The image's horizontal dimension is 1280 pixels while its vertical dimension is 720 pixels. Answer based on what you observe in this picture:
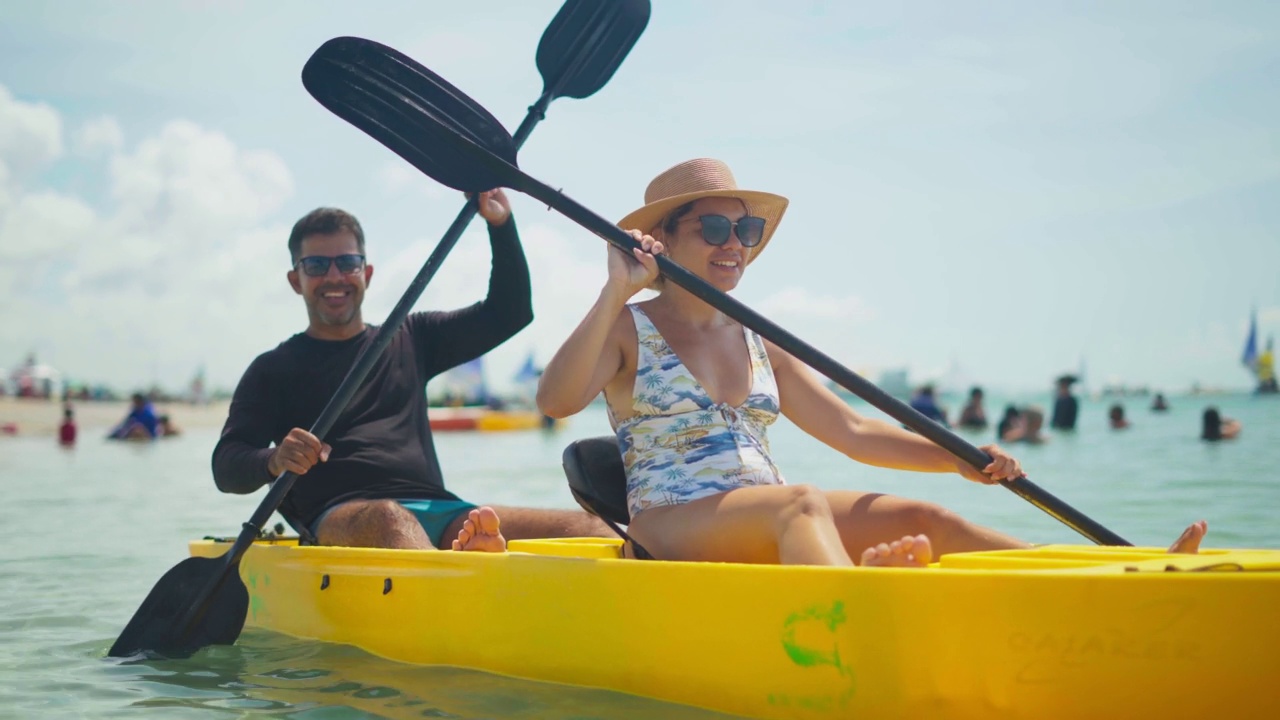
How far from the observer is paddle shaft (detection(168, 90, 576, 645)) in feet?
13.4

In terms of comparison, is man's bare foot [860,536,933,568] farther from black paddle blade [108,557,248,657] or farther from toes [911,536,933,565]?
black paddle blade [108,557,248,657]

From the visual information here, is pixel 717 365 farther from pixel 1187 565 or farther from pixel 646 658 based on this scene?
pixel 1187 565

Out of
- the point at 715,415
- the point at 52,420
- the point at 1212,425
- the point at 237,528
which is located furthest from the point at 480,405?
the point at 715,415

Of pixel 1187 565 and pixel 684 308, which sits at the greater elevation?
pixel 684 308

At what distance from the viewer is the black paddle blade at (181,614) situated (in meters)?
4.32

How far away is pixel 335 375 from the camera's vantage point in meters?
4.47

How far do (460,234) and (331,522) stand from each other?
1.16 meters

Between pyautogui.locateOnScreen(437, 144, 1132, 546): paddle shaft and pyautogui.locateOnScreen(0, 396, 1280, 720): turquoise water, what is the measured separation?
3.57ft

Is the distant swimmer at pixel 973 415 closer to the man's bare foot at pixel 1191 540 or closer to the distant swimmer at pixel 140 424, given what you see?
the distant swimmer at pixel 140 424

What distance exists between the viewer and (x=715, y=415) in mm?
3322

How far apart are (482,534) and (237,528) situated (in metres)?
6.60

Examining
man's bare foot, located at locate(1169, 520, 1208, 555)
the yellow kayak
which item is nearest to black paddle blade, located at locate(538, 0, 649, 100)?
the yellow kayak

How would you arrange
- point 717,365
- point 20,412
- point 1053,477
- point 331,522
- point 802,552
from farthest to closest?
point 20,412 < point 1053,477 < point 331,522 < point 717,365 < point 802,552

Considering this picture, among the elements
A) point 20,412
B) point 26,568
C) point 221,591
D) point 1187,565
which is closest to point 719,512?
point 1187,565
